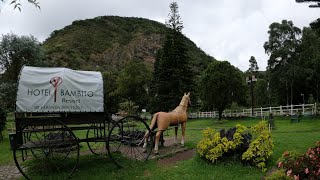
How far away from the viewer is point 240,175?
9047 millimetres

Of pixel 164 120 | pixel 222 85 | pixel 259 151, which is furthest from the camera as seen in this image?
pixel 222 85

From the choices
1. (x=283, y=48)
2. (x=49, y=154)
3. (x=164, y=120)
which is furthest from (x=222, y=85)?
(x=49, y=154)

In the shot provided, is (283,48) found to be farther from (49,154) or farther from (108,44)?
(108,44)

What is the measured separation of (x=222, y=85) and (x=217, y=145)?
99.6 feet

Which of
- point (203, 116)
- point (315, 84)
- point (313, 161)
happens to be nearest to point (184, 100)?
point (313, 161)

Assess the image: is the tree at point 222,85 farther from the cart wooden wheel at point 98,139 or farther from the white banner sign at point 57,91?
the white banner sign at point 57,91

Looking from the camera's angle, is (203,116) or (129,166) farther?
(203,116)

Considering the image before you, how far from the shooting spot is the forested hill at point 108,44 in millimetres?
113562

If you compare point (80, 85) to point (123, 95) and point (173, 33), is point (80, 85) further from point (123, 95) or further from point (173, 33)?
point (123, 95)

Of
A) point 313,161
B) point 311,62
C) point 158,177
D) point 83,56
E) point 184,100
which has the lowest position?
point 158,177

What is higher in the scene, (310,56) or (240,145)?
(310,56)

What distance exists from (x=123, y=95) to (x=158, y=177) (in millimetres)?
57261

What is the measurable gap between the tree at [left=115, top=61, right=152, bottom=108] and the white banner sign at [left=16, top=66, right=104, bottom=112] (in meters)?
53.8

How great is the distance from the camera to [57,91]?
33.9 ft
